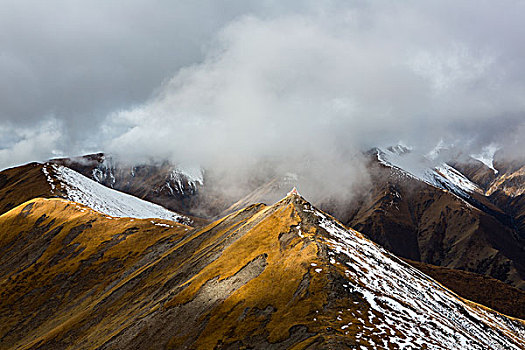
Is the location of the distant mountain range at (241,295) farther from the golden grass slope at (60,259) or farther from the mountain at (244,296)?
the golden grass slope at (60,259)

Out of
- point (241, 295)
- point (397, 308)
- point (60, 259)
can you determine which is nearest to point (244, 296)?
point (241, 295)

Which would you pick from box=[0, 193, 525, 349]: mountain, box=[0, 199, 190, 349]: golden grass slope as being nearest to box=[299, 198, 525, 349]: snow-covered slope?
box=[0, 193, 525, 349]: mountain

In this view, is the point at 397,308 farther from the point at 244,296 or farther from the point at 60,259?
the point at 60,259

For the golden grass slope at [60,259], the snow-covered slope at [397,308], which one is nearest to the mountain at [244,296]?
the snow-covered slope at [397,308]

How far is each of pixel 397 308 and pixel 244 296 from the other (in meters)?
22.2

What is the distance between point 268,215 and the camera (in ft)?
285

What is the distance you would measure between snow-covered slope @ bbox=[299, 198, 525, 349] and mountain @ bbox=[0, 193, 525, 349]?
0.83 feet

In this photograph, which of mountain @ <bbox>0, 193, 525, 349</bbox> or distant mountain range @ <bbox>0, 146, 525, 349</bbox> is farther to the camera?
distant mountain range @ <bbox>0, 146, 525, 349</bbox>

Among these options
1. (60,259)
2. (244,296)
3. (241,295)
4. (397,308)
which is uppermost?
(60,259)

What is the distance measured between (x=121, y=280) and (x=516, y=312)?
190 m

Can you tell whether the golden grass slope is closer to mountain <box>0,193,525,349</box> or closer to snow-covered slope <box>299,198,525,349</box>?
mountain <box>0,193,525,349</box>

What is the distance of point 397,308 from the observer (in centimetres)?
5294

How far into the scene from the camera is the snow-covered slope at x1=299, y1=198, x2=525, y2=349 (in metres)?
45.5

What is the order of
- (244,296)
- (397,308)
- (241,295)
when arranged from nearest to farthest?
(397,308), (244,296), (241,295)
